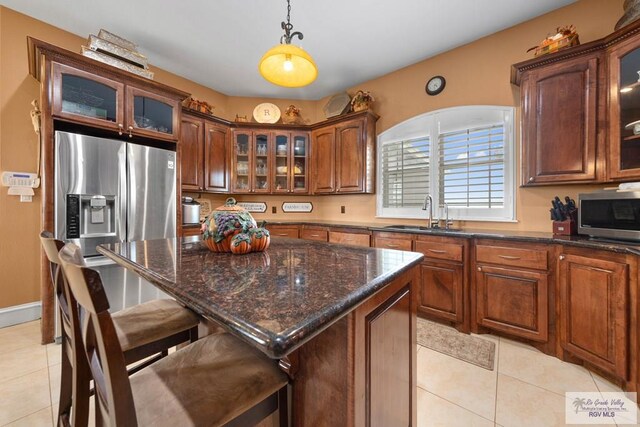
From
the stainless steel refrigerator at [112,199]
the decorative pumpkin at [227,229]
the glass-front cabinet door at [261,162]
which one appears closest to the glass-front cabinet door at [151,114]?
the stainless steel refrigerator at [112,199]

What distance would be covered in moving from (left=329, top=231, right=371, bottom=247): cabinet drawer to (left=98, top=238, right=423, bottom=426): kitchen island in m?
1.84

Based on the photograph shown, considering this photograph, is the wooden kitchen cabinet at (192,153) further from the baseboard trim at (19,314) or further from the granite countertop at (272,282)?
the granite countertop at (272,282)

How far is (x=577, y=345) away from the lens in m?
1.81

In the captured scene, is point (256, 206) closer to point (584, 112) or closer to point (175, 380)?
point (175, 380)

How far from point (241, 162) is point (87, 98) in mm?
1873

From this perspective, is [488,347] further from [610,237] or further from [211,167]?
[211,167]

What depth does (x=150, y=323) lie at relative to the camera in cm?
116

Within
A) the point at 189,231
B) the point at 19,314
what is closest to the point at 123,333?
the point at 189,231

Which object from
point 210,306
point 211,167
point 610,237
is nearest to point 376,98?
point 211,167

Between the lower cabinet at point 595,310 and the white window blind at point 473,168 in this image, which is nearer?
the lower cabinet at point 595,310

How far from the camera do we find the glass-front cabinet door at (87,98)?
2170mm

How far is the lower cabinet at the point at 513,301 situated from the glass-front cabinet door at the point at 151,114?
336cm

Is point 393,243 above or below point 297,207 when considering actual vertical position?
below

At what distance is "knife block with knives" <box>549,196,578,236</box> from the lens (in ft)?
6.92
